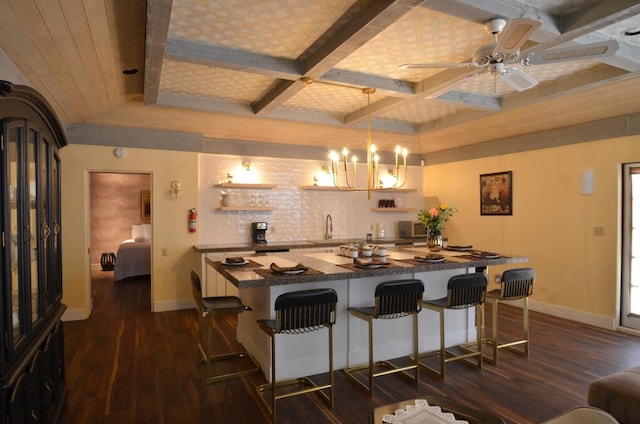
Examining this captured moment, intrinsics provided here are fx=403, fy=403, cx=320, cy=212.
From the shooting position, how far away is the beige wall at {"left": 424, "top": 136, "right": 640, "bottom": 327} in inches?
184

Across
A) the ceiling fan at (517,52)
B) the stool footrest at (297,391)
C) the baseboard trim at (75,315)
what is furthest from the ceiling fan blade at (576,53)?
the baseboard trim at (75,315)

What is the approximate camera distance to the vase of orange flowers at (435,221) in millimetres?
4059

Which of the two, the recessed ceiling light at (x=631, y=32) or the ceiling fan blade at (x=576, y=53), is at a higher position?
the recessed ceiling light at (x=631, y=32)

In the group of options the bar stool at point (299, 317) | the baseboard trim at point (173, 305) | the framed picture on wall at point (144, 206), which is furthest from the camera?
the framed picture on wall at point (144, 206)

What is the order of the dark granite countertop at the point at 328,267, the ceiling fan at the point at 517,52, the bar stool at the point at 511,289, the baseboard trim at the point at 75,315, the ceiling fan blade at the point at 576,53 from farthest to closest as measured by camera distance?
the baseboard trim at the point at 75,315
the bar stool at the point at 511,289
the dark granite countertop at the point at 328,267
the ceiling fan blade at the point at 576,53
the ceiling fan at the point at 517,52

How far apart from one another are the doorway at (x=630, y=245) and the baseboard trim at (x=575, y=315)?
0.14m

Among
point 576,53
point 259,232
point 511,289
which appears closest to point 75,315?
point 259,232

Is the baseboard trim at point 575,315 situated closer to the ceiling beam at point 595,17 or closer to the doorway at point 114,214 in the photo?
the ceiling beam at point 595,17

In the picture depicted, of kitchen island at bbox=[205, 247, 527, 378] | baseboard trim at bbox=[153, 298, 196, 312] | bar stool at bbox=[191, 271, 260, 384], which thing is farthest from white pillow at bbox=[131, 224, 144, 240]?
bar stool at bbox=[191, 271, 260, 384]

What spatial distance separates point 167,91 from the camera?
14.7 ft

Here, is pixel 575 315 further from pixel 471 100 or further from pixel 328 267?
pixel 328 267

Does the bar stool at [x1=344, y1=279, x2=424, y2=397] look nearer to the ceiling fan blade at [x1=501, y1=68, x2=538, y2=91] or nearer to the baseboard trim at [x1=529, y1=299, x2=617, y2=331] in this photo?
the ceiling fan blade at [x1=501, y1=68, x2=538, y2=91]

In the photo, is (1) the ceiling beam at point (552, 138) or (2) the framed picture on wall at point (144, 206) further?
(2) the framed picture on wall at point (144, 206)

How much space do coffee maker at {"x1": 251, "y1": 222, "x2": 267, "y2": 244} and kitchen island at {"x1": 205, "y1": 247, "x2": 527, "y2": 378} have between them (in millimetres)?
1989
